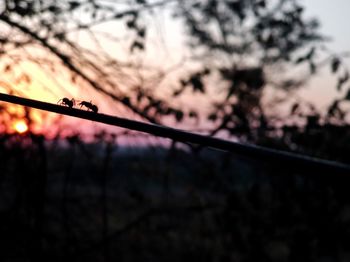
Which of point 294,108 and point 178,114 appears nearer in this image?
point 294,108

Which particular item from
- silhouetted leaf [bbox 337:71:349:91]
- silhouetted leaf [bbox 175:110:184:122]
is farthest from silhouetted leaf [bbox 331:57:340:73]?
silhouetted leaf [bbox 175:110:184:122]

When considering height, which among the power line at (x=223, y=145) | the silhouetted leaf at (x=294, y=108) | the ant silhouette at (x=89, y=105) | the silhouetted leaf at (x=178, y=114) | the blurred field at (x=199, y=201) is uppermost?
the silhouetted leaf at (x=294, y=108)

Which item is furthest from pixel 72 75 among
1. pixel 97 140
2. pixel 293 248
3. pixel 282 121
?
pixel 293 248

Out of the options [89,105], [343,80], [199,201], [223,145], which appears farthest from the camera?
[199,201]

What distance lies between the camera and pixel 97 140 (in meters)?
4.47

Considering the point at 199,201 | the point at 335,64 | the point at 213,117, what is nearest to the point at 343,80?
the point at 335,64

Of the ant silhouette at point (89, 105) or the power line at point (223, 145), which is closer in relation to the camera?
the power line at point (223, 145)

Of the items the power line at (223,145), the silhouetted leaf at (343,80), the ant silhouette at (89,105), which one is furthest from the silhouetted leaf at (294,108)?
the power line at (223,145)

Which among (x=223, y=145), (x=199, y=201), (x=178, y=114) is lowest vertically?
(x=199, y=201)

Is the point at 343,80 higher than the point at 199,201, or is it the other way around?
the point at 343,80

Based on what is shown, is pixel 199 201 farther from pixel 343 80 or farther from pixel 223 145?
pixel 223 145

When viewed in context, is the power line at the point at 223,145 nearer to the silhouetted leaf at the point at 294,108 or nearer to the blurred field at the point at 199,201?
the blurred field at the point at 199,201

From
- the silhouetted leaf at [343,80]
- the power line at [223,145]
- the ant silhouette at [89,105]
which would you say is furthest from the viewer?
the silhouetted leaf at [343,80]

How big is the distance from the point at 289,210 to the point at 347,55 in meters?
1.72
